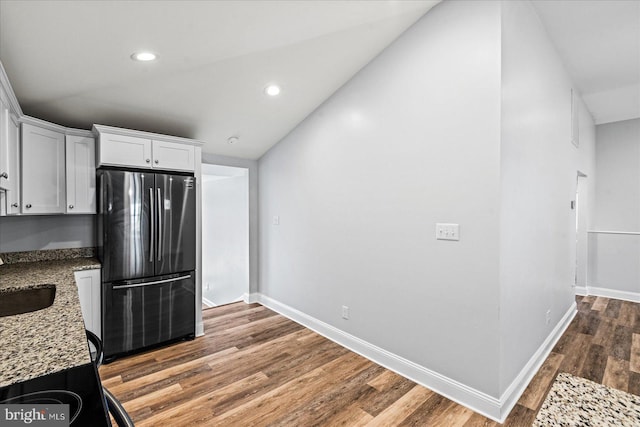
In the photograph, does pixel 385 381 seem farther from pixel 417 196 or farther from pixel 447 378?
pixel 417 196

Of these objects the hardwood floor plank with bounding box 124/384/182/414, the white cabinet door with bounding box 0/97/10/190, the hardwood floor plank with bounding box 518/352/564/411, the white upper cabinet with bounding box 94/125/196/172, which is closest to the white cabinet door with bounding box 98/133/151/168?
the white upper cabinet with bounding box 94/125/196/172

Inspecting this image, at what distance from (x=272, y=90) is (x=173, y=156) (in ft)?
4.01

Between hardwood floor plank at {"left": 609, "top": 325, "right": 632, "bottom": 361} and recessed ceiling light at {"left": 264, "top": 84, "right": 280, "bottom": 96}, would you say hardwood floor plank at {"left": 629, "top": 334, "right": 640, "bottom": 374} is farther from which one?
recessed ceiling light at {"left": 264, "top": 84, "right": 280, "bottom": 96}

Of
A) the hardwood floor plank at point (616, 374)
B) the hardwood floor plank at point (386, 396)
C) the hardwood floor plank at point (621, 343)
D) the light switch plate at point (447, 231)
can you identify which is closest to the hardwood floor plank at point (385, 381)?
the hardwood floor plank at point (386, 396)

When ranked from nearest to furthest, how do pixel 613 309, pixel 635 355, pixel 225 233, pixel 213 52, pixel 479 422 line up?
pixel 479 422 < pixel 213 52 < pixel 635 355 < pixel 613 309 < pixel 225 233

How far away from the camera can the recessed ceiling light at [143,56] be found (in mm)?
2227

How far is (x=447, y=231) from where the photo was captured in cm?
229

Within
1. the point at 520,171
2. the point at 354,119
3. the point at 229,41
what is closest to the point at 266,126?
the point at 354,119

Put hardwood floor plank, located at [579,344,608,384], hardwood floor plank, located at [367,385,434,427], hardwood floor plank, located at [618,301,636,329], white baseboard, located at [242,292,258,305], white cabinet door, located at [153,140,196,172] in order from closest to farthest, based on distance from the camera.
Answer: hardwood floor plank, located at [367,385,434,427] < hardwood floor plank, located at [579,344,608,384] < white cabinet door, located at [153,140,196,172] < hardwood floor plank, located at [618,301,636,329] < white baseboard, located at [242,292,258,305]

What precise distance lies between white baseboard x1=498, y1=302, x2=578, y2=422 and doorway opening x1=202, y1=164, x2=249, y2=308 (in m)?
3.35

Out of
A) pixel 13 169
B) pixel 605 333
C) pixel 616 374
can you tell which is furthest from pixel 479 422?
pixel 13 169

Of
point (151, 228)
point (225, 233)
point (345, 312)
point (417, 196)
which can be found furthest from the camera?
point (225, 233)

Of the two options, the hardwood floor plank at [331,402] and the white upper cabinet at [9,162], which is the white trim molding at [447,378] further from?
the white upper cabinet at [9,162]

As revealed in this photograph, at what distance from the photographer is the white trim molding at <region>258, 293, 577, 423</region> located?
6.83 feet
